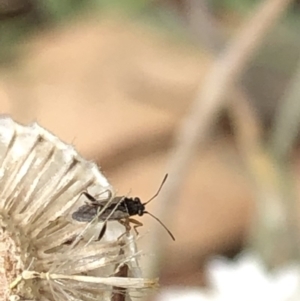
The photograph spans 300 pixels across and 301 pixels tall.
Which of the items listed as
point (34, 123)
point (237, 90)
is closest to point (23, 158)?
point (34, 123)

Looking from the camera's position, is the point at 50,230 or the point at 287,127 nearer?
the point at 50,230

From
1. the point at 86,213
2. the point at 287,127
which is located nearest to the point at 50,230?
the point at 86,213

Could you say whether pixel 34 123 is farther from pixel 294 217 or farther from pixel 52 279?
pixel 294 217

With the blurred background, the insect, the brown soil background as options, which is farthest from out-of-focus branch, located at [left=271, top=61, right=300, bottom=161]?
the insect

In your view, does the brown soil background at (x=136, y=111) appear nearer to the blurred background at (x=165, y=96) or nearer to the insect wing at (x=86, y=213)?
the blurred background at (x=165, y=96)

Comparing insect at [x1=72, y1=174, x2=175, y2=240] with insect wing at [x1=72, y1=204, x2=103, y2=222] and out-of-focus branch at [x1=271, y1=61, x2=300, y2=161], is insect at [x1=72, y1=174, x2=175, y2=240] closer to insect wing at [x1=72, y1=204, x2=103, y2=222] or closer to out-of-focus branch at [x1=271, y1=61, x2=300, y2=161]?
insect wing at [x1=72, y1=204, x2=103, y2=222]

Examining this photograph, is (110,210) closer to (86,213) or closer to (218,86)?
(86,213)
